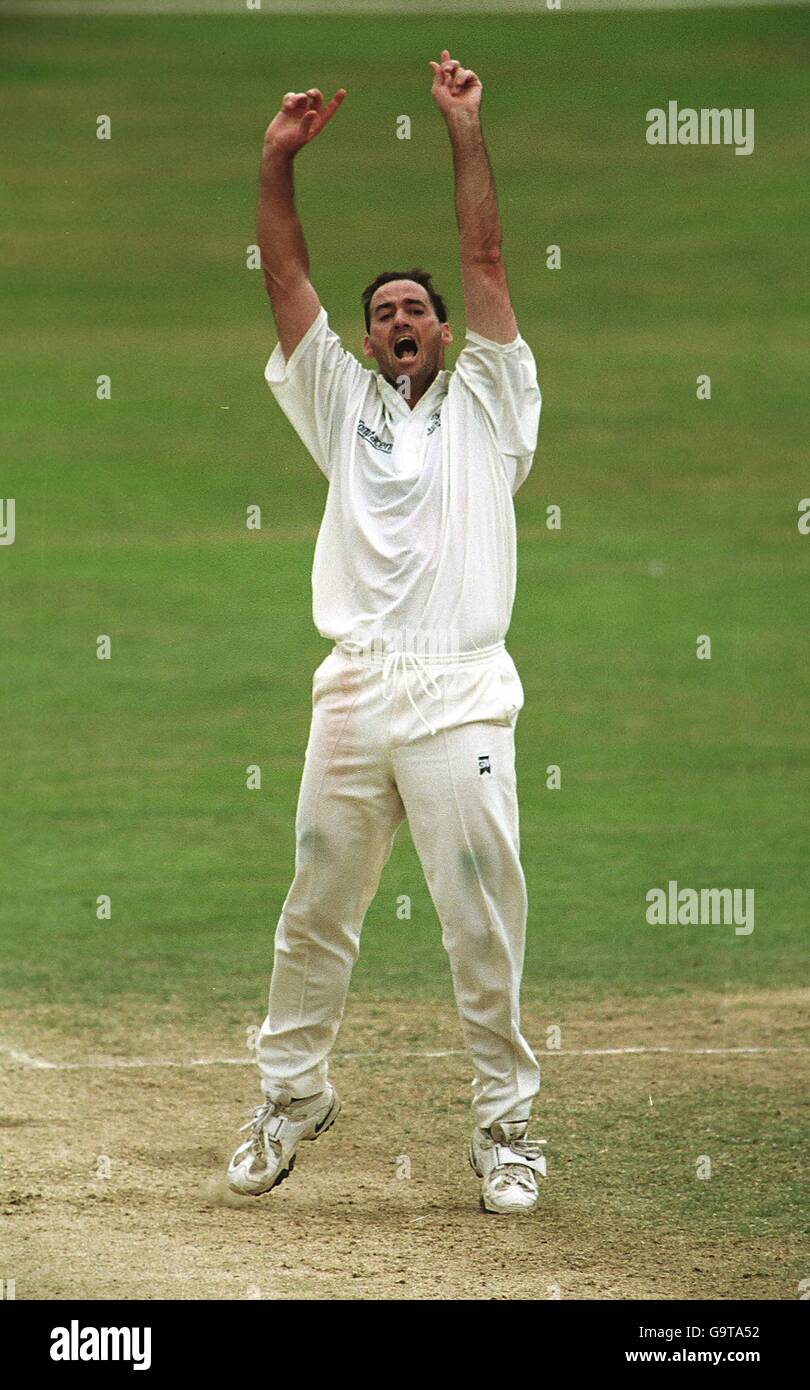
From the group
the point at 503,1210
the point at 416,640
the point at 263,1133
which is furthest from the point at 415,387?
the point at 503,1210

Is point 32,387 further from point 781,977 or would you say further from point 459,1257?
point 459,1257

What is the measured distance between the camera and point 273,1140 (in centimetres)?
632

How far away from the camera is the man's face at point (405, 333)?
6156 millimetres

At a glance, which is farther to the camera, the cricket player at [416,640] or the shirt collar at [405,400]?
the shirt collar at [405,400]

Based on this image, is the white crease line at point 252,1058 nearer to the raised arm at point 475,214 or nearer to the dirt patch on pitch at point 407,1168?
the dirt patch on pitch at point 407,1168

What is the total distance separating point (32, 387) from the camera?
760 inches

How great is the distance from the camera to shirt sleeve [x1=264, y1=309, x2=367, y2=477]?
6.20 metres

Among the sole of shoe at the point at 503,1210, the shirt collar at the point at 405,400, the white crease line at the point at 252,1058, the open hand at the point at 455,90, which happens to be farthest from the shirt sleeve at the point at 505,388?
the white crease line at the point at 252,1058

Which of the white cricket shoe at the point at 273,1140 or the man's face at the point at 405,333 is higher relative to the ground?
the man's face at the point at 405,333

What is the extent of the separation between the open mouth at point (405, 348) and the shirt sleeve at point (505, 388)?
151mm

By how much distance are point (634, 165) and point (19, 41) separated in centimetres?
750

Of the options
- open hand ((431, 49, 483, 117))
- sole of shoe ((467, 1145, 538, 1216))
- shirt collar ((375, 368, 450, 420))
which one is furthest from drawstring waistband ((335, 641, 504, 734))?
open hand ((431, 49, 483, 117))

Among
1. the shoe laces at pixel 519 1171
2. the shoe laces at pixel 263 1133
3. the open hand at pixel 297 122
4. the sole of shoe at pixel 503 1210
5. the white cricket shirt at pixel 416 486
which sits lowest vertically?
the sole of shoe at pixel 503 1210

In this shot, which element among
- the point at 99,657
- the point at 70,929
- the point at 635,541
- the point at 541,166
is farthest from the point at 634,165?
the point at 70,929
